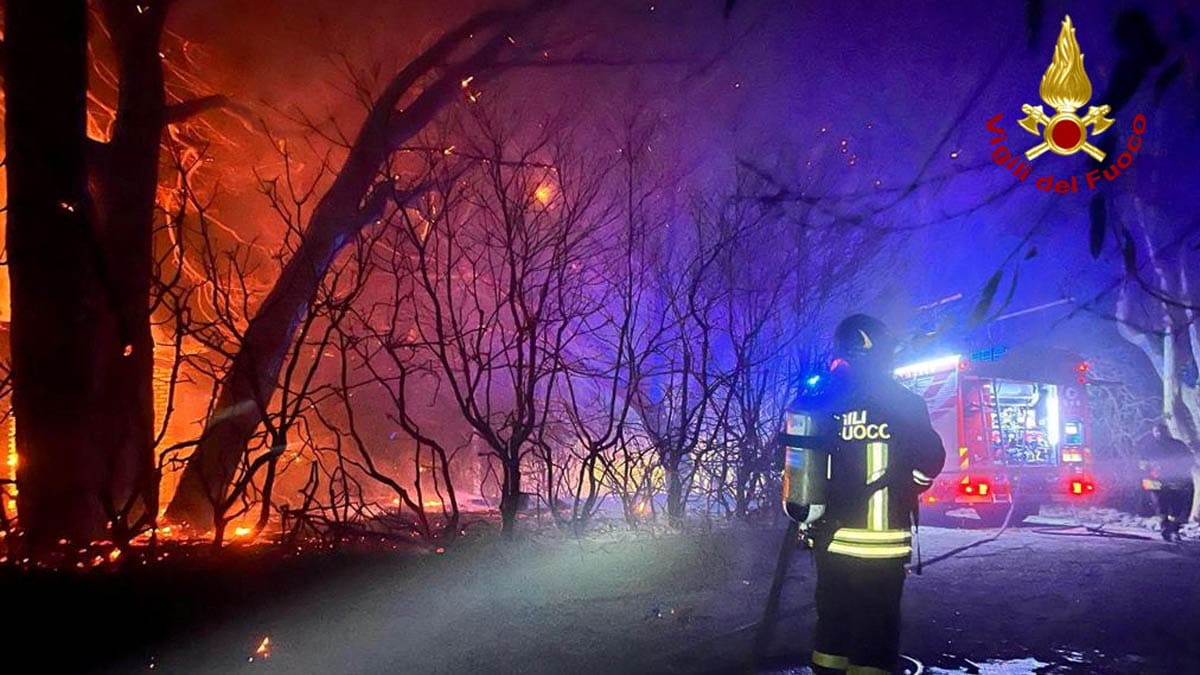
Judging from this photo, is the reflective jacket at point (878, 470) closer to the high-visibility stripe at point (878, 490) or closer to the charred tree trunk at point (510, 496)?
the high-visibility stripe at point (878, 490)

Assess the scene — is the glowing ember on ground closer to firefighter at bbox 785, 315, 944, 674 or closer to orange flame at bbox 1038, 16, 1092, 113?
firefighter at bbox 785, 315, 944, 674

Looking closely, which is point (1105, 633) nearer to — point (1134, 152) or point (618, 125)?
point (618, 125)

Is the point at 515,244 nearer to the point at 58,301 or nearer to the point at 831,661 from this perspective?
the point at 58,301

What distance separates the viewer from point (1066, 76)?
28.8 ft

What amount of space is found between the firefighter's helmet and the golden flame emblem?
706 cm

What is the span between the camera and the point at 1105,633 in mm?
5621

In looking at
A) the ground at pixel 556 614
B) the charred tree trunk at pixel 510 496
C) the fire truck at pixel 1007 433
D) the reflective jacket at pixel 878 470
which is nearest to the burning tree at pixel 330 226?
the ground at pixel 556 614

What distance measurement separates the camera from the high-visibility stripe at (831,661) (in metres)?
3.57

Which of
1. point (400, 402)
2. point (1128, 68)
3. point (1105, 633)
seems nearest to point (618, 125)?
point (400, 402)

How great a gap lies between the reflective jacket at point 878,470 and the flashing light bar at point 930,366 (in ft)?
32.4

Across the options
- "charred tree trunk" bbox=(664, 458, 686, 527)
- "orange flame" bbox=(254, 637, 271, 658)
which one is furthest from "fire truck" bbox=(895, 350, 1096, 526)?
"orange flame" bbox=(254, 637, 271, 658)

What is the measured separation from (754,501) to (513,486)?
3.63 meters

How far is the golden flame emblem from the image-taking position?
870 centimetres

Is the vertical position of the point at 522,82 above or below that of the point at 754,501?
above
